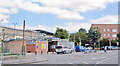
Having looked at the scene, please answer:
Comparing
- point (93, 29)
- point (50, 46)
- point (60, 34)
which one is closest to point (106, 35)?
point (93, 29)

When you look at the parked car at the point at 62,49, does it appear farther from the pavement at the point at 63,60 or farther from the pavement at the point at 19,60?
the pavement at the point at 19,60

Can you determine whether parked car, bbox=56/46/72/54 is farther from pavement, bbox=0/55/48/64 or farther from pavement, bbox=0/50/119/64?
pavement, bbox=0/55/48/64

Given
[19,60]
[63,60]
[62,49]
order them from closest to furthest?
[19,60] → [63,60] → [62,49]

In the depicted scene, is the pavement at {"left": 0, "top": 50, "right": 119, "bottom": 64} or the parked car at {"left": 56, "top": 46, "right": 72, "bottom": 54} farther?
the parked car at {"left": 56, "top": 46, "right": 72, "bottom": 54}

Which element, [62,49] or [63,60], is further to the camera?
[62,49]

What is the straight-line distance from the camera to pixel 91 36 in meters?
81.2

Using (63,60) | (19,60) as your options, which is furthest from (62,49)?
(19,60)

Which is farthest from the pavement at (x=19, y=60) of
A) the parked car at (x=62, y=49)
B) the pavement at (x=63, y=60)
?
the parked car at (x=62, y=49)

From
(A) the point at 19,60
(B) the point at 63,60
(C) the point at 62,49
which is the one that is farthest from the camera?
(C) the point at 62,49

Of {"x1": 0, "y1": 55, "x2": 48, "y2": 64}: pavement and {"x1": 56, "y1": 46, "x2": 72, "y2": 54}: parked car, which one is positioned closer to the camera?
{"x1": 0, "y1": 55, "x2": 48, "y2": 64}: pavement

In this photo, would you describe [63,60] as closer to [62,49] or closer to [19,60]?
[19,60]

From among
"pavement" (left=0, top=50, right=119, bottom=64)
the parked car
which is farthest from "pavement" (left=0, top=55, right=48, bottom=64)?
the parked car

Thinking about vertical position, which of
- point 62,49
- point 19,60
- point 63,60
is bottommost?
point 63,60

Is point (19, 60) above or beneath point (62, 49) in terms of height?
beneath
